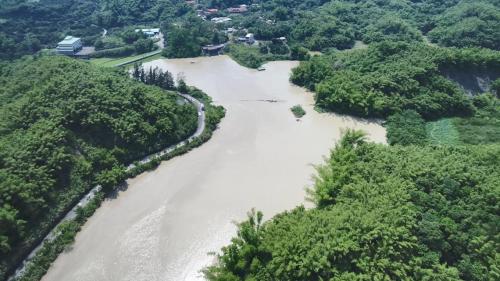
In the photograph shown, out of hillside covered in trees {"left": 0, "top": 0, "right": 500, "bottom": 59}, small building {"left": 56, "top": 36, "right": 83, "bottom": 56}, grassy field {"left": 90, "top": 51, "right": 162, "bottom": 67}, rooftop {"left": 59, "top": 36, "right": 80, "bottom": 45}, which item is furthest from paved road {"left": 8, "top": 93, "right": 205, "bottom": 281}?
rooftop {"left": 59, "top": 36, "right": 80, "bottom": 45}

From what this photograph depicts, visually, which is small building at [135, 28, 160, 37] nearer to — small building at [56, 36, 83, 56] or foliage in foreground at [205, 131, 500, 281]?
small building at [56, 36, 83, 56]

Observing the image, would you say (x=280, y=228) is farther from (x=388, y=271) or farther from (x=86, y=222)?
(x=86, y=222)

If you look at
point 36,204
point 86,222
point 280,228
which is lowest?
point 86,222

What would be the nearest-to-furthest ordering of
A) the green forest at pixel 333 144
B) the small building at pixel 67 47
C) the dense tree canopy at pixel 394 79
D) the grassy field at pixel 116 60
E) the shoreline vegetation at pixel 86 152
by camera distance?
the green forest at pixel 333 144
the shoreline vegetation at pixel 86 152
the dense tree canopy at pixel 394 79
the grassy field at pixel 116 60
the small building at pixel 67 47

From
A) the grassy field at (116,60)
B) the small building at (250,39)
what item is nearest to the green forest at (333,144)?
the small building at (250,39)

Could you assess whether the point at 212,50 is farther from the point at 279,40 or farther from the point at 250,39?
the point at 279,40

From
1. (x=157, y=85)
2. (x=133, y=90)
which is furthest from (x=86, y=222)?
(x=157, y=85)

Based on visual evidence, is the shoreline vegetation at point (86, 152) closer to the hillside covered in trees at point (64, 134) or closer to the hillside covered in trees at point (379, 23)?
the hillside covered in trees at point (64, 134)
